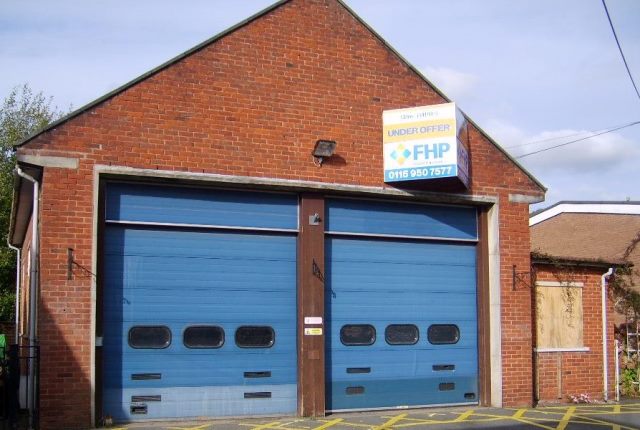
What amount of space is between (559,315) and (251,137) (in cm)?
739

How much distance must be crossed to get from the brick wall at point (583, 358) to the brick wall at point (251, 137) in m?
0.86

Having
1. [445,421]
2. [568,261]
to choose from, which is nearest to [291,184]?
[445,421]

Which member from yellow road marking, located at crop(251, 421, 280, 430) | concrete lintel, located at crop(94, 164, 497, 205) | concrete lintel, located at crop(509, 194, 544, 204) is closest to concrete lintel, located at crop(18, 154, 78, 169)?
concrete lintel, located at crop(94, 164, 497, 205)

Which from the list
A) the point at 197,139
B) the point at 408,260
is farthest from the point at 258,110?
the point at 408,260

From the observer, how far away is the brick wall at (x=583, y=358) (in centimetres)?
1541

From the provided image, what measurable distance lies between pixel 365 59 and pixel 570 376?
7498 millimetres

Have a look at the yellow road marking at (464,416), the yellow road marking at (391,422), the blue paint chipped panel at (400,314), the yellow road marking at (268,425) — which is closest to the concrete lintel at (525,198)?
the blue paint chipped panel at (400,314)

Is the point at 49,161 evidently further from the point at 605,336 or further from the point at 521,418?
the point at 605,336

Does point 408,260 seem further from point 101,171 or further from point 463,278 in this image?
point 101,171

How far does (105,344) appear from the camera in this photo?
1185cm

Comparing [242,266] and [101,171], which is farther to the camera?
[242,266]

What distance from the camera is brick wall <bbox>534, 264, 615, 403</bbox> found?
15414 mm

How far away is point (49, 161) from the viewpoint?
11.5 meters

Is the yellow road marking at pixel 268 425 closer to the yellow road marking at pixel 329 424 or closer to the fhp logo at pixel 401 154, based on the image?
the yellow road marking at pixel 329 424
